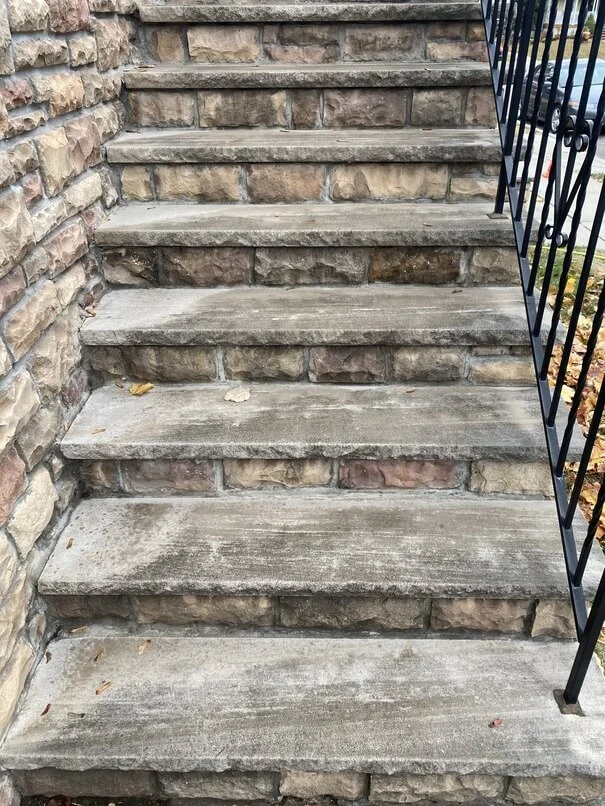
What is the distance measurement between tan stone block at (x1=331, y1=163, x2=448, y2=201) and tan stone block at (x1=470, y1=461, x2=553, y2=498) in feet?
3.98

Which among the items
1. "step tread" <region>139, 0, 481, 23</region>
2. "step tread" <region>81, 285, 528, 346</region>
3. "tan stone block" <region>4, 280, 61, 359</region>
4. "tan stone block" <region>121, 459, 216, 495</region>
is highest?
"step tread" <region>139, 0, 481, 23</region>

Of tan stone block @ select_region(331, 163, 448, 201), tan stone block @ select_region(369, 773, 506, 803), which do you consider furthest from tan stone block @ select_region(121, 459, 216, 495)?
tan stone block @ select_region(331, 163, 448, 201)

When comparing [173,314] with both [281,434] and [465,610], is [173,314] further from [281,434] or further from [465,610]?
[465,610]

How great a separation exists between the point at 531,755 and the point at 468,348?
121cm

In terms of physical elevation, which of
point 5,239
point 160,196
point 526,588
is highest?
point 5,239

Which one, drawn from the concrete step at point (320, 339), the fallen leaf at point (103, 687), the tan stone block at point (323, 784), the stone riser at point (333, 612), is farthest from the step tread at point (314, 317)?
the tan stone block at point (323, 784)

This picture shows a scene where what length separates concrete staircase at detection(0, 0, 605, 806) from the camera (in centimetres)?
158

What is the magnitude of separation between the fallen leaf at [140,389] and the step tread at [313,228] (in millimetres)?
522

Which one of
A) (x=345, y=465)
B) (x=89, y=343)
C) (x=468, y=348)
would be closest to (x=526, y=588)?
(x=345, y=465)

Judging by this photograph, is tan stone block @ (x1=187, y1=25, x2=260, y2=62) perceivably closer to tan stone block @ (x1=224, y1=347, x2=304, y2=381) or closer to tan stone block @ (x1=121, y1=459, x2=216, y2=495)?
tan stone block @ (x1=224, y1=347, x2=304, y2=381)

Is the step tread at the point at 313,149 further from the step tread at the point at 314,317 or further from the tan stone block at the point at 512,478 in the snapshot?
the tan stone block at the point at 512,478

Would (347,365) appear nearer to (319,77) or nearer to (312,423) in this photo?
(312,423)

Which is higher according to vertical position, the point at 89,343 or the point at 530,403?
the point at 89,343

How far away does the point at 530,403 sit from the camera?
6.84ft
